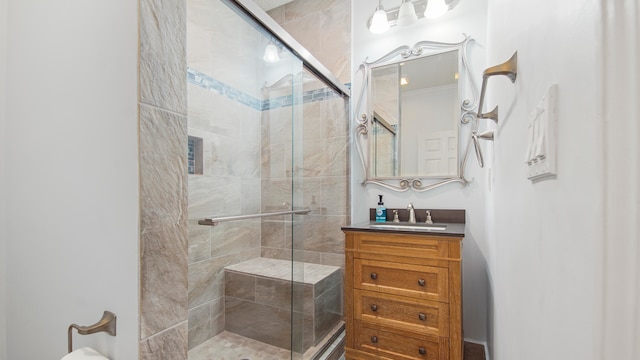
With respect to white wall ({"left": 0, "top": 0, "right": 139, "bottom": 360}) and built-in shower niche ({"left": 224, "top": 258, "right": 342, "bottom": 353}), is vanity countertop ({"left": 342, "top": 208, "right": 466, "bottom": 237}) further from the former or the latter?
white wall ({"left": 0, "top": 0, "right": 139, "bottom": 360})

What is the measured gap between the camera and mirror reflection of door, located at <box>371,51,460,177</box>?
1.85 metres

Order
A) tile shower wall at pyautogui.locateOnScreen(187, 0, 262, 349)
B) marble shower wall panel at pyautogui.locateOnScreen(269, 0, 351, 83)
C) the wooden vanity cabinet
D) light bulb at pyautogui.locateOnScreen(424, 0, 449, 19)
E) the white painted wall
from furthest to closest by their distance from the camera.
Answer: marble shower wall panel at pyautogui.locateOnScreen(269, 0, 351, 83), light bulb at pyautogui.locateOnScreen(424, 0, 449, 19), tile shower wall at pyautogui.locateOnScreen(187, 0, 262, 349), the wooden vanity cabinet, the white painted wall

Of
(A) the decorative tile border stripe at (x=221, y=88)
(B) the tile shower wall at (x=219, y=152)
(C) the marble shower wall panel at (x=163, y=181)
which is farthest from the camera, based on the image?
(A) the decorative tile border stripe at (x=221, y=88)

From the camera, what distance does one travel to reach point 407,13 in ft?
6.06

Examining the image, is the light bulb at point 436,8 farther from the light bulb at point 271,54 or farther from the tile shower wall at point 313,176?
the light bulb at point 271,54

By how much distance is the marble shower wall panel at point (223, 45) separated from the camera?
56.1 inches

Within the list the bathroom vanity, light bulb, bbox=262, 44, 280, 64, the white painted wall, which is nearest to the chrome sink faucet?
the bathroom vanity

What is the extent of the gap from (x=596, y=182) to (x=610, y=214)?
36 millimetres

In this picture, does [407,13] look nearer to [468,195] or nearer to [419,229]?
[468,195]

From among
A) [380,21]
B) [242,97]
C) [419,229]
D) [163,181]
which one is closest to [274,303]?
[419,229]

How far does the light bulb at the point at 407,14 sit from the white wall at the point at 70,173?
5.73 ft

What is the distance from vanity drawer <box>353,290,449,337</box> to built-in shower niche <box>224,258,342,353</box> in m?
0.38

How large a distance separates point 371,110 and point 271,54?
87cm

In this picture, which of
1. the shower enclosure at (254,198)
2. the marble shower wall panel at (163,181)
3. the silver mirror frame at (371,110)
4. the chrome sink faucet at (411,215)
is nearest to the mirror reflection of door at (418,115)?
the silver mirror frame at (371,110)
